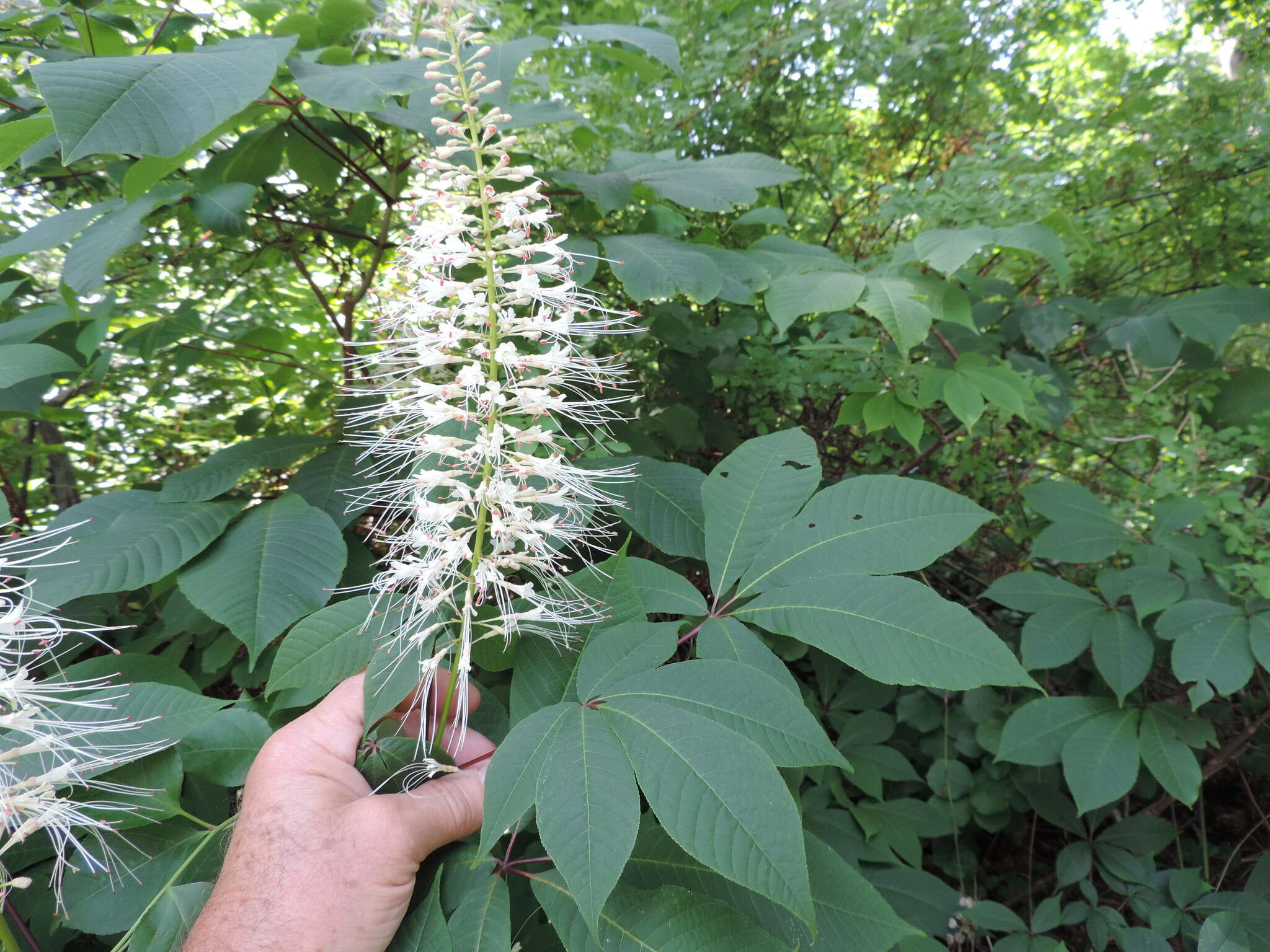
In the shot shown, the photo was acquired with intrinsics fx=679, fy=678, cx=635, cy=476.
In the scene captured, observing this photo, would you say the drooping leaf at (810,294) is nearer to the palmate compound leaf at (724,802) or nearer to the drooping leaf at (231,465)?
the palmate compound leaf at (724,802)

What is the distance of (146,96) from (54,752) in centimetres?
127

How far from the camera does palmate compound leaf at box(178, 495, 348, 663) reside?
1527mm

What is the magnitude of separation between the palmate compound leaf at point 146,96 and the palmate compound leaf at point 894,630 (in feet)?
5.06

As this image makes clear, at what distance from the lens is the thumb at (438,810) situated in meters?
1.27

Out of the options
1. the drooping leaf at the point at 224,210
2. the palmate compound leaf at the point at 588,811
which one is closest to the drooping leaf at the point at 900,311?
the palmate compound leaf at the point at 588,811

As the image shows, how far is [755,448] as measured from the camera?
1720 mm

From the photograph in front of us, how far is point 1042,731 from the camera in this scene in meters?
2.18

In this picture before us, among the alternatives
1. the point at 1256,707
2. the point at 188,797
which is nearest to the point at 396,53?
the point at 188,797

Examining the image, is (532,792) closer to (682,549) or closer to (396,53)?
(682,549)

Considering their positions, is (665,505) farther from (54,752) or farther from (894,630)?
(54,752)

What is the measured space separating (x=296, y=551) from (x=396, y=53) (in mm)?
2184

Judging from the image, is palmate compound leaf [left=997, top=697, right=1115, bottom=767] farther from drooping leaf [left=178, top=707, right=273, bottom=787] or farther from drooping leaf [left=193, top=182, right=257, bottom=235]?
drooping leaf [left=193, top=182, right=257, bottom=235]

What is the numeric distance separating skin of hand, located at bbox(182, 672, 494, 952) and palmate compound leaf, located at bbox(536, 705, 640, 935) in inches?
15.3

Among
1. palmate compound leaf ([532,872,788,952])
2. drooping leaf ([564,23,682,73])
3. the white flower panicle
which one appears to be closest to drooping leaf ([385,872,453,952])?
palmate compound leaf ([532,872,788,952])
